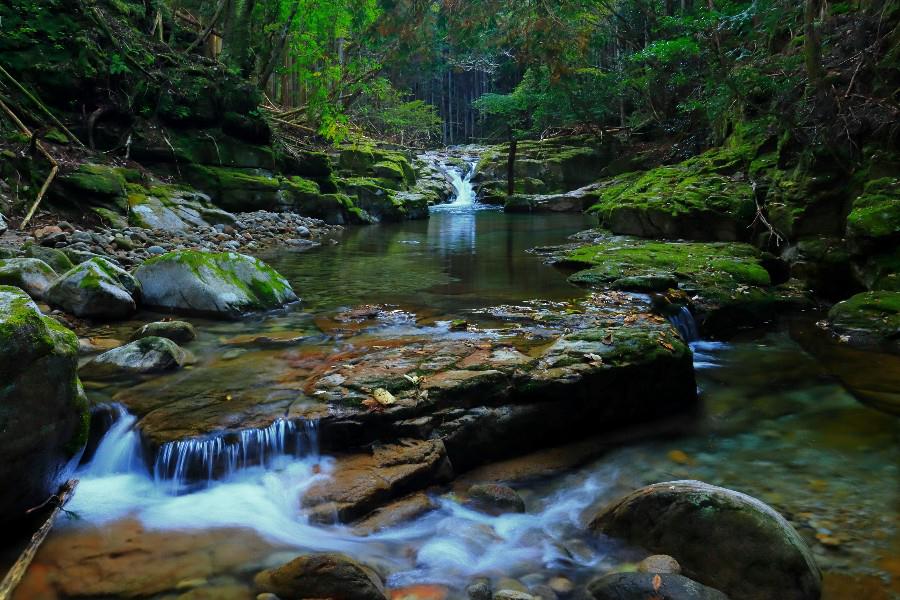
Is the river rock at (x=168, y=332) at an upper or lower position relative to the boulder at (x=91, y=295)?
lower

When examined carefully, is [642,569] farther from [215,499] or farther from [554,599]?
[215,499]

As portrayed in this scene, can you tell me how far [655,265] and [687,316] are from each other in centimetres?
182

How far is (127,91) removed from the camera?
13.2 m

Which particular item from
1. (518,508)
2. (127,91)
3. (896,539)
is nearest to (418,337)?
(518,508)

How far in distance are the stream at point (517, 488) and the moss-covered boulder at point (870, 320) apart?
33.7 inches

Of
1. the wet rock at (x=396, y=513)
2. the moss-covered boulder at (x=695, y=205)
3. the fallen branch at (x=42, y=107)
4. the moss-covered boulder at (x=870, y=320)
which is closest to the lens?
the wet rock at (x=396, y=513)

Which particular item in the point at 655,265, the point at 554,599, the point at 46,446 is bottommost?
the point at 554,599

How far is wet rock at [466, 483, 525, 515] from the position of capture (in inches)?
134

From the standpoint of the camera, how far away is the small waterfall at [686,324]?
6.40 metres

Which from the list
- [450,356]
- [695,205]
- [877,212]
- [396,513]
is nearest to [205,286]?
[450,356]

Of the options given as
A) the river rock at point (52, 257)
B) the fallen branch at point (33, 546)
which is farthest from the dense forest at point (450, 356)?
the river rock at point (52, 257)

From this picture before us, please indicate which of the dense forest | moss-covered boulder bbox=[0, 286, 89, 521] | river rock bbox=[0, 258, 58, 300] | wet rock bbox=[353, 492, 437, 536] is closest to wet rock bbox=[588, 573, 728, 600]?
the dense forest

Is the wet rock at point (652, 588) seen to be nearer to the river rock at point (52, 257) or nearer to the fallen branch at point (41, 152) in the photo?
the river rock at point (52, 257)

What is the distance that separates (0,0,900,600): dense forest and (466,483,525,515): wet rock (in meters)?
0.01
